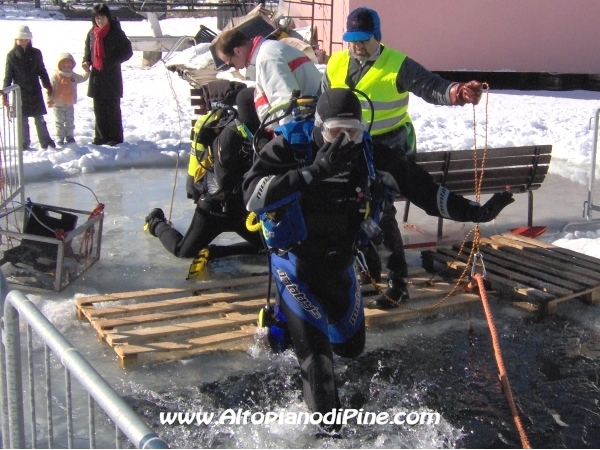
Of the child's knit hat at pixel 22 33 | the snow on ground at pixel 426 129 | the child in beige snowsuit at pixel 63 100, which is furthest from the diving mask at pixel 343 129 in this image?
the child's knit hat at pixel 22 33

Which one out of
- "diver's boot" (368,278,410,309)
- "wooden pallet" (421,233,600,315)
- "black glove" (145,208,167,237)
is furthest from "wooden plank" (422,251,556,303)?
A: "black glove" (145,208,167,237)

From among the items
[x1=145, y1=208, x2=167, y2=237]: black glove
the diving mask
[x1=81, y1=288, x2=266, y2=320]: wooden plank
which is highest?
the diving mask

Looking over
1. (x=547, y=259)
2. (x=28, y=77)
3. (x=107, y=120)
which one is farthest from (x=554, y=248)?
(x=28, y=77)

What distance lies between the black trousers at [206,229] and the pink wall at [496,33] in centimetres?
1027

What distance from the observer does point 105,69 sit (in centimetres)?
Result: 984

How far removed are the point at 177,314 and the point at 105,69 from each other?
5.56 meters

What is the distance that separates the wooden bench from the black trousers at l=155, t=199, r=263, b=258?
1923 mm

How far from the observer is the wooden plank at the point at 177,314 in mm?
4934

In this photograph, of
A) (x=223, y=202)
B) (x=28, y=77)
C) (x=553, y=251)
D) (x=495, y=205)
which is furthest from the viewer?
(x=28, y=77)

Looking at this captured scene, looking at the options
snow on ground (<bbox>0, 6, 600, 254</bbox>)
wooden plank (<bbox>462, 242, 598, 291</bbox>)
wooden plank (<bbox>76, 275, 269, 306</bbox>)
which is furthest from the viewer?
snow on ground (<bbox>0, 6, 600, 254</bbox>)

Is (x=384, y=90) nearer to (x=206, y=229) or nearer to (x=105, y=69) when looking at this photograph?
(x=206, y=229)

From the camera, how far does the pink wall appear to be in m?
15.5

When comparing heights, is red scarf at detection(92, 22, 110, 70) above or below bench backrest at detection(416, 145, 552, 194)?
above

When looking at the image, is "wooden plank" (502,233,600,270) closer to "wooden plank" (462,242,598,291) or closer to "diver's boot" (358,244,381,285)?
"wooden plank" (462,242,598,291)
